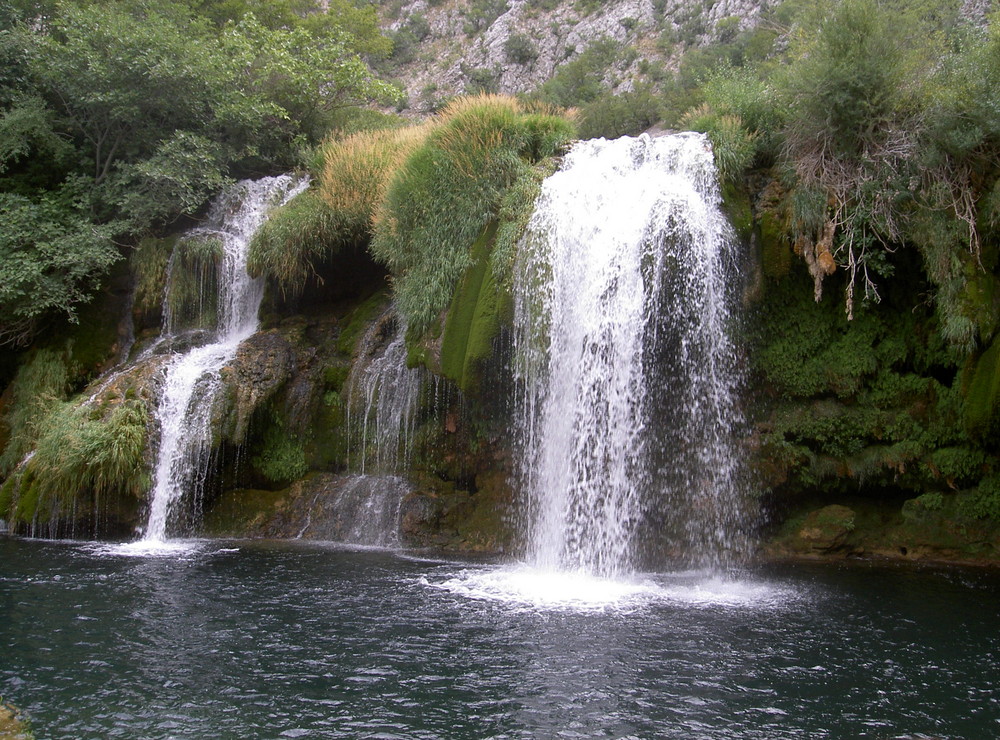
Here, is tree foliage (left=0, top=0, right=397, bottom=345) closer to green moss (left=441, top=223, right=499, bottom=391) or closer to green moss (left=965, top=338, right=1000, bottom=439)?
green moss (left=441, top=223, right=499, bottom=391)

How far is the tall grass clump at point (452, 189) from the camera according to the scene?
1152 centimetres

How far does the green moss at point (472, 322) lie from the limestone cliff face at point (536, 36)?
19659 millimetres

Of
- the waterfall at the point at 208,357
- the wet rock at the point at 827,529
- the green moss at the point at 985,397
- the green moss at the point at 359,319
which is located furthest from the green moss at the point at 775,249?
the waterfall at the point at 208,357

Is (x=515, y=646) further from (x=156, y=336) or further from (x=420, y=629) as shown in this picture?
(x=156, y=336)

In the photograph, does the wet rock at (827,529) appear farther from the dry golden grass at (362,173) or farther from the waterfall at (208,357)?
the waterfall at (208,357)

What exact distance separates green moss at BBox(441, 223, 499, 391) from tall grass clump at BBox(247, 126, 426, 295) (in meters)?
2.87

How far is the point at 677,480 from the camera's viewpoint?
9.91 m

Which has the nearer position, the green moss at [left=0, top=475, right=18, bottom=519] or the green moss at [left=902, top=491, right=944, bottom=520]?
the green moss at [left=902, top=491, right=944, bottom=520]

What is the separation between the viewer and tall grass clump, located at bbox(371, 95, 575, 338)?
11.5 metres

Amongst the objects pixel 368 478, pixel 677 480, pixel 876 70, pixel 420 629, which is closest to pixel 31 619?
pixel 420 629

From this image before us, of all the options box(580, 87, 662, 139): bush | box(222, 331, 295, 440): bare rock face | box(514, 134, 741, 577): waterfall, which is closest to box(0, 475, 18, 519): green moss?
box(222, 331, 295, 440): bare rock face

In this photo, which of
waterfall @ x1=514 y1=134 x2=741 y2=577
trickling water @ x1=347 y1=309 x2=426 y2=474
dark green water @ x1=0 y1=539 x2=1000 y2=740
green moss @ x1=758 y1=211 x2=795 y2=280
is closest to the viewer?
dark green water @ x1=0 y1=539 x2=1000 y2=740

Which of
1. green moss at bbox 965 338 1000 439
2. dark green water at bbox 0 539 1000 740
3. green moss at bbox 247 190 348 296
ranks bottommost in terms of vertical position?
dark green water at bbox 0 539 1000 740

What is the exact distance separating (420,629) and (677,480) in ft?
14.0
